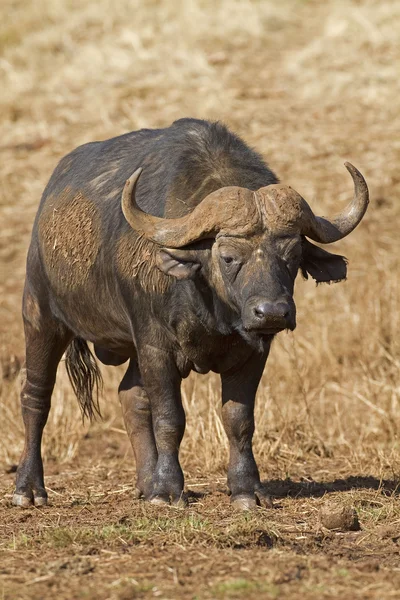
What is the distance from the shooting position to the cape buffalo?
6352 millimetres

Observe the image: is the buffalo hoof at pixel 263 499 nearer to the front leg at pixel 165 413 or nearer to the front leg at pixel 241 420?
the front leg at pixel 241 420

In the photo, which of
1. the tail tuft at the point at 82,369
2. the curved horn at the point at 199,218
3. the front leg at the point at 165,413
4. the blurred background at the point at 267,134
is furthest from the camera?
the blurred background at the point at 267,134

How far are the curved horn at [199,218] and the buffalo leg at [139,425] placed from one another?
1778mm

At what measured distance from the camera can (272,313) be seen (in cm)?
601

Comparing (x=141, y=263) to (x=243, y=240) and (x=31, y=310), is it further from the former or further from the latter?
(x=31, y=310)

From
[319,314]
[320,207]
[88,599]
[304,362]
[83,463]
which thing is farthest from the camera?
[320,207]

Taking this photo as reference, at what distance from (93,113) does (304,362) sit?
9356mm

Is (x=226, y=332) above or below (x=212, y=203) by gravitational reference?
below

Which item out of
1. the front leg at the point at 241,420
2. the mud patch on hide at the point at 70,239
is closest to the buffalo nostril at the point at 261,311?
the front leg at the point at 241,420

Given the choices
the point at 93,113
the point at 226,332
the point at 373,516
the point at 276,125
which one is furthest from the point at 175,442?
the point at 93,113

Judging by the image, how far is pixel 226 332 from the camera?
6660mm

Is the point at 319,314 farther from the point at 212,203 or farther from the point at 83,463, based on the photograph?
the point at 212,203

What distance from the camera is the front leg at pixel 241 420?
23.0ft

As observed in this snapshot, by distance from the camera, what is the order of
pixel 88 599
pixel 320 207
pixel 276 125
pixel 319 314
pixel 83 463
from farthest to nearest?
pixel 276 125 → pixel 320 207 → pixel 319 314 → pixel 83 463 → pixel 88 599
